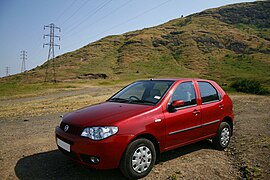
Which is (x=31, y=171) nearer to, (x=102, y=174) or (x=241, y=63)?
(x=102, y=174)

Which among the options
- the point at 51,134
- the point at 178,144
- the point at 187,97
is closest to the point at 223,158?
the point at 178,144

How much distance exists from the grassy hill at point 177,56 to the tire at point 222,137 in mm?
39926

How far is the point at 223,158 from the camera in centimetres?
→ 479

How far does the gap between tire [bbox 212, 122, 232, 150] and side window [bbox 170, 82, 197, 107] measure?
3.57ft

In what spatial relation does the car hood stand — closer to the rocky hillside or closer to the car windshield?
the car windshield

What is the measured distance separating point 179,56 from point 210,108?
63.0 meters

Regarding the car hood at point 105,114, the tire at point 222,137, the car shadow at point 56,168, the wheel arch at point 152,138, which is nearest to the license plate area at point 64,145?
the car hood at point 105,114

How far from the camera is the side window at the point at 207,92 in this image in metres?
4.96

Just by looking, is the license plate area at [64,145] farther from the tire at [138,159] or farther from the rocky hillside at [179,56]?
the rocky hillside at [179,56]

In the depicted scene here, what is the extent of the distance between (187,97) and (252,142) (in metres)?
2.43

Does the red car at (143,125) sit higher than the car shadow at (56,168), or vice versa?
the red car at (143,125)

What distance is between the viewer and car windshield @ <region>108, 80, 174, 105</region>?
4.34 m

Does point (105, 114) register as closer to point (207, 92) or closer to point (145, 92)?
point (145, 92)

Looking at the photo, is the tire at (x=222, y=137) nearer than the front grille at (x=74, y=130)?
No
